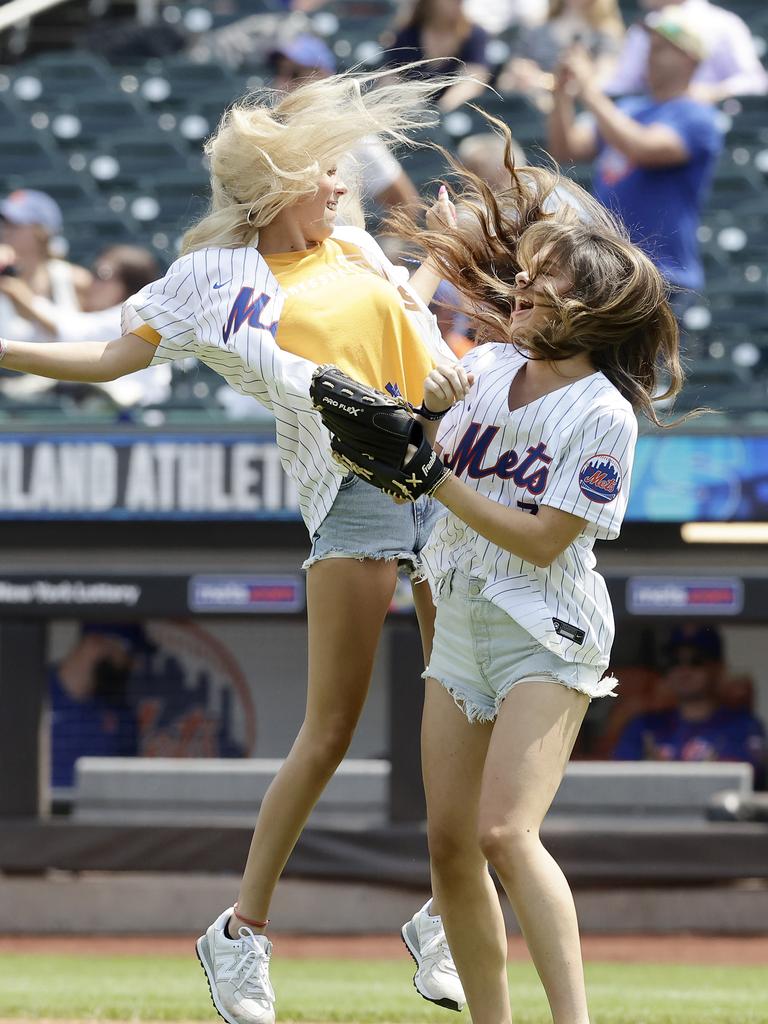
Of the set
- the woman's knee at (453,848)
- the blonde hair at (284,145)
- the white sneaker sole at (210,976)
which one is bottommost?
the white sneaker sole at (210,976)

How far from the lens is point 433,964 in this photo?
3426 millimetres

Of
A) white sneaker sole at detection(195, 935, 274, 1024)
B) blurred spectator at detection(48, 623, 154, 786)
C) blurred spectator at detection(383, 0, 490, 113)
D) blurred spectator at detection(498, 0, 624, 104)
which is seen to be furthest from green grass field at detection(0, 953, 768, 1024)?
blurred spectator at detection(498, 0, 624, 104)

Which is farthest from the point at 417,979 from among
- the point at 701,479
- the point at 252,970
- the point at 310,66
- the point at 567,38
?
the point at 567,38

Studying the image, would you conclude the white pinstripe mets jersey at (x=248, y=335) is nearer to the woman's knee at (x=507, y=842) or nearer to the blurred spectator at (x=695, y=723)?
the woman's knee at (x=507, y=842)

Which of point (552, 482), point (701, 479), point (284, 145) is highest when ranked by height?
point (284, 145)

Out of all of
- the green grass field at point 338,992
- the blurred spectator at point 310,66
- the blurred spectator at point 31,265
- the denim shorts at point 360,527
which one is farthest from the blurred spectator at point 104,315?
the denim shorts at point 360,527

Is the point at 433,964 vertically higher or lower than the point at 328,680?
lower

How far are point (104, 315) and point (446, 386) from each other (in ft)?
18.3

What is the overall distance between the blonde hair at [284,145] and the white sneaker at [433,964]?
1.60 metres

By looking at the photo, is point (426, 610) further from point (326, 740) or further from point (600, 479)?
point (600, 479)

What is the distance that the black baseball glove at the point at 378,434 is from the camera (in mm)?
2760

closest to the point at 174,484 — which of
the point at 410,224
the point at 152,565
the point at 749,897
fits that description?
the point at 152,565

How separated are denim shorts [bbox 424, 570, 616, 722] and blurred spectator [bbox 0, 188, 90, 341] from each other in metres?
5.66

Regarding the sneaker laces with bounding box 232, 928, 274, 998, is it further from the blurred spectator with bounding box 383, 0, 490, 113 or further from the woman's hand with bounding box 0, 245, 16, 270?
the blurred spectator with bounding box 383, 0, 490, 113
